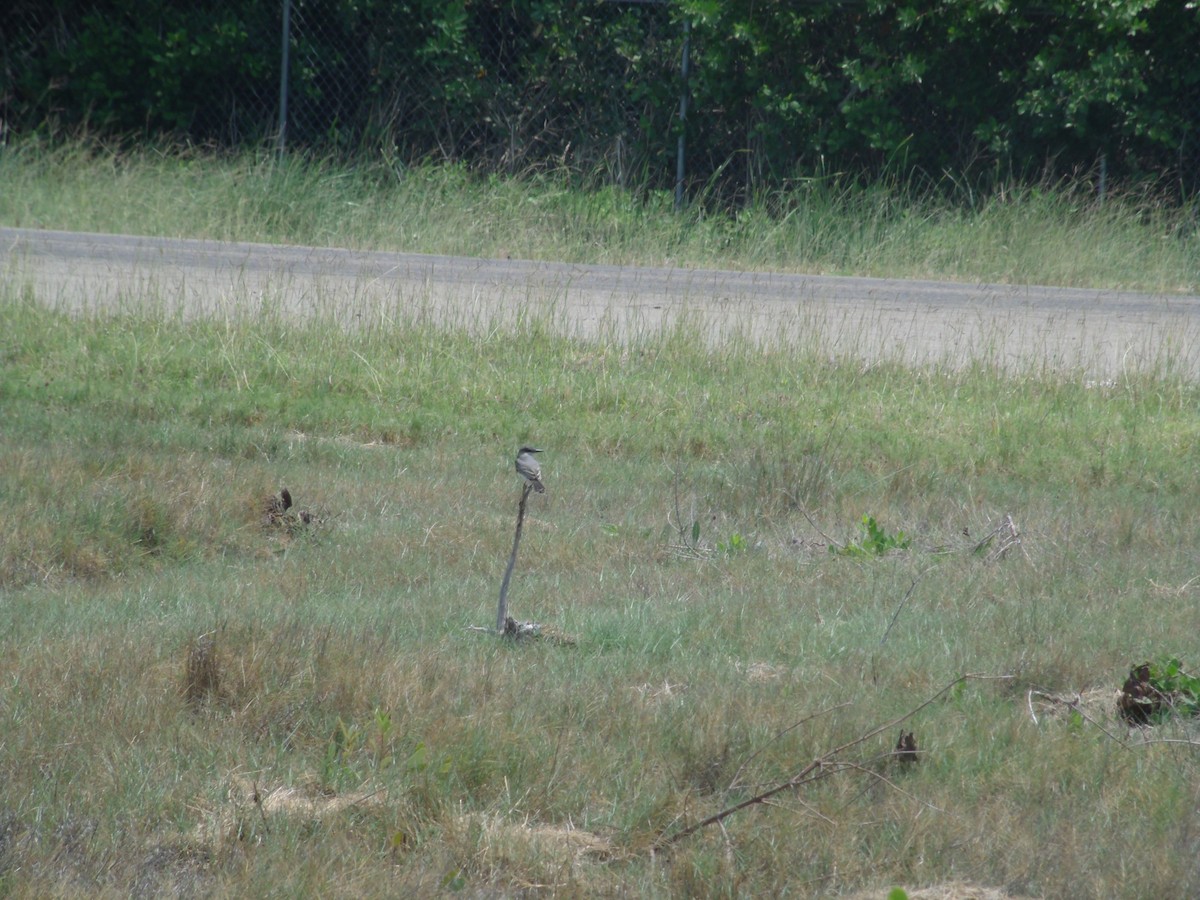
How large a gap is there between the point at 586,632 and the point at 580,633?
0.02 meters

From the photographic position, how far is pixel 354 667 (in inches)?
135

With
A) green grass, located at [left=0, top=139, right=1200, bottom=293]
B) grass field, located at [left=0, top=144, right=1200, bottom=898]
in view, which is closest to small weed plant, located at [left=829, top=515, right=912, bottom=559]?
grass field, located at [left=0, top=144, right=1200, bottom=898]

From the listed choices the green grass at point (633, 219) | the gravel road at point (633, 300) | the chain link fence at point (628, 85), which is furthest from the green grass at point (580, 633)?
the chain link fence at point (628, 85)

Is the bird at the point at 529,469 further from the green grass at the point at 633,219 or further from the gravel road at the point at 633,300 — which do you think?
the green grass at the point at 633,219

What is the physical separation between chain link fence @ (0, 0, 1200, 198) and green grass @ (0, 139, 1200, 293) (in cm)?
60

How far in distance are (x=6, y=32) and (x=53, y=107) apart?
130cm

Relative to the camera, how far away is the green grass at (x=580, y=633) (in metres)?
2.75

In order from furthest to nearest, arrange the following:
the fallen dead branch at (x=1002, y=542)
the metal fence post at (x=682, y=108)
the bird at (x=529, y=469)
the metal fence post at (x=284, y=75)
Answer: the metal fence post at (x=284, y=75), the metal fence post at (x=682, y=108), the fallen dead branch at (x=1002, y=542), the bird at (x=529, y=469)

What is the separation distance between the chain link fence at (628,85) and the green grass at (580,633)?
7.28 metres

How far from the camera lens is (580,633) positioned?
3.98m

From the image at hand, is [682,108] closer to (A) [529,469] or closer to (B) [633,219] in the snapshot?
(B) [633,219]

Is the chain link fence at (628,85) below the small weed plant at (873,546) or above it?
above

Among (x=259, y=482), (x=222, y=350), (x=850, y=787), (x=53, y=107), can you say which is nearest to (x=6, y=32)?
(x=53, y=107)

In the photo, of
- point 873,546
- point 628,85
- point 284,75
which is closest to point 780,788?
point 873,546
